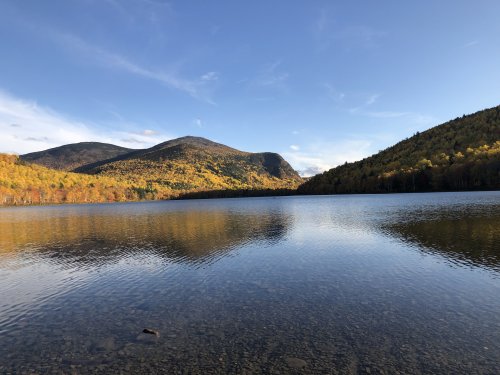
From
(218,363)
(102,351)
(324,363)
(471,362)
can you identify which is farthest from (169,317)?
(471,362)

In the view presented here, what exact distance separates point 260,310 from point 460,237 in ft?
133

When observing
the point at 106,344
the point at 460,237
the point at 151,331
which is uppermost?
the point at 460,237

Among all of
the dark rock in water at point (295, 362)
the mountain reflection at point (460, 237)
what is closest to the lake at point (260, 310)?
the dark rock in water at point (295, 362)

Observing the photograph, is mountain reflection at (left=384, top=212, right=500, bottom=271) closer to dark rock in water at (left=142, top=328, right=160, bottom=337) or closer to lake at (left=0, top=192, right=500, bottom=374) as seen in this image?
lake at (left=0, top=192, right=500, bottom=374)

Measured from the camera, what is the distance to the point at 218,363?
15930mm

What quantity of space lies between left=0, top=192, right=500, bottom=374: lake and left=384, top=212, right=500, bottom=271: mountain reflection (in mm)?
364

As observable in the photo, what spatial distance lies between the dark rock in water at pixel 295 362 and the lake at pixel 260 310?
0.05 m

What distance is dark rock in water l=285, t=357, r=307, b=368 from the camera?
50.8 feet

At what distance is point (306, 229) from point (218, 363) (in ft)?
172

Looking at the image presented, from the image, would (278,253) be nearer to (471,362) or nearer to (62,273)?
(62,273)

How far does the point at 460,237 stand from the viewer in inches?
1918

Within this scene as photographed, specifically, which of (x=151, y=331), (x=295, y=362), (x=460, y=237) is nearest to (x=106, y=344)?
(x=151, y=331)

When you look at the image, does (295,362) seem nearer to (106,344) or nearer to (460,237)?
(106,344)

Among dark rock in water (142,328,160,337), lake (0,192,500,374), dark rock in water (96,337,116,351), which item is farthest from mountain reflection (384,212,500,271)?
dark rock in water (96,337,116,351)
